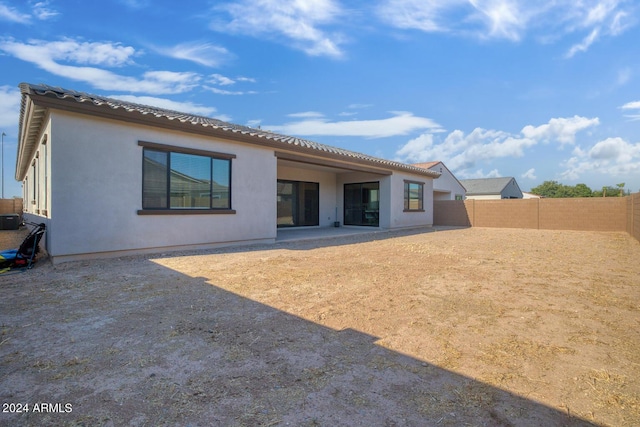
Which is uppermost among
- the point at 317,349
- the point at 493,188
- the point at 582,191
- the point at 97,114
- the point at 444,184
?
the point at 582,191

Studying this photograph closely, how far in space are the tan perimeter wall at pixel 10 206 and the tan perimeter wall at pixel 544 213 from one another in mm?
28158

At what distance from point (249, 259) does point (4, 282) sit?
420 centimetres

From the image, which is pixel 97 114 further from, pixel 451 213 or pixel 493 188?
pixel 493 188

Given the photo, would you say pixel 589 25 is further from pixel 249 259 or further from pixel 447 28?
pixel 249 259

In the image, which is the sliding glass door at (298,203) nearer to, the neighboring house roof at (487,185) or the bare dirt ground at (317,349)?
the bare dirt ground at (317,349)

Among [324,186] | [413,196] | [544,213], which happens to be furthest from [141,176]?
[544,213]

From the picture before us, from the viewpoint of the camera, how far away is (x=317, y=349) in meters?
3.02

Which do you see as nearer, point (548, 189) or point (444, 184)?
point (444, 184)

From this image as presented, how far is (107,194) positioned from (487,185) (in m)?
46.1

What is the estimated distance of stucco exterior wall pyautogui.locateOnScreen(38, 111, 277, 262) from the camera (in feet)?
21.7

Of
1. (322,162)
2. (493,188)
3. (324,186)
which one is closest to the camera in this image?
(322,162)

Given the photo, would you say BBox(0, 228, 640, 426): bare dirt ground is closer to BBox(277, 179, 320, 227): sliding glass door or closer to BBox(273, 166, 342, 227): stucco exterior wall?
BBox(277, 179, 320, 227): sliding glass door

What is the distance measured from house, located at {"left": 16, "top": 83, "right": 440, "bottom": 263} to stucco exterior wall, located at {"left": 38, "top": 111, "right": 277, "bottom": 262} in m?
0.02

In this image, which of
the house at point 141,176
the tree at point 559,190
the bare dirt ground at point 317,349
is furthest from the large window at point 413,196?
the tree at point 559,190
